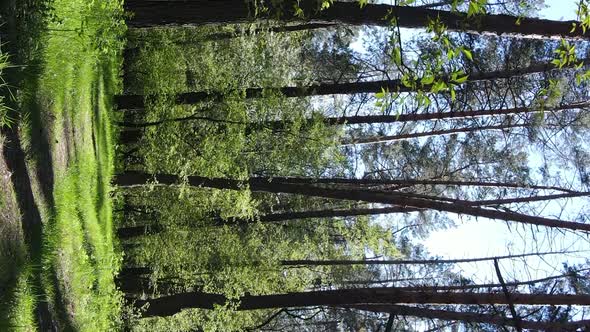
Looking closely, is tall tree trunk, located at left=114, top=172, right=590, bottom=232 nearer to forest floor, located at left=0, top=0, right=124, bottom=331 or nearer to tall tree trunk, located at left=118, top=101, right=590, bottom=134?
tall tree trunk, located at left=118, top=101, right=590, bottom=134

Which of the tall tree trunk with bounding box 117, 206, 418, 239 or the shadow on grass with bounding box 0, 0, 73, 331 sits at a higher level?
the shadow on grass with bounding box 0, 0, 73, 331

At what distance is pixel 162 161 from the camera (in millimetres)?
14656

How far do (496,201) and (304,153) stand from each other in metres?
4.83

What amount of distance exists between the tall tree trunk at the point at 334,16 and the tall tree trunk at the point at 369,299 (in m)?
3.40

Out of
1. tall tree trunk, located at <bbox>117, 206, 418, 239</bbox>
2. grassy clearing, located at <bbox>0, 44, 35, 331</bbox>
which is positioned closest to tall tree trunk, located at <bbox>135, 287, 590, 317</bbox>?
grassy clearing, located at <bbox>0, 44, 35, 331</bbox>

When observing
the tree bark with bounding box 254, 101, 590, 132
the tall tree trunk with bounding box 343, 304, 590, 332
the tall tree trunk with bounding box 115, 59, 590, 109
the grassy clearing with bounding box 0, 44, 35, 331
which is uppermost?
the tall tree trunk with bounding box 115, 59, 590, 109

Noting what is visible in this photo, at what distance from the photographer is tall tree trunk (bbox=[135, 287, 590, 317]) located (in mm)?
7035

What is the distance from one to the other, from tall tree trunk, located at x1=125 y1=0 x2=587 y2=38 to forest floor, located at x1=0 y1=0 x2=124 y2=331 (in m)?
0.74

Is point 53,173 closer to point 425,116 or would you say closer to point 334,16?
point 334,16

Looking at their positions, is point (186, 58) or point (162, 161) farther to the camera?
point (186, 58)

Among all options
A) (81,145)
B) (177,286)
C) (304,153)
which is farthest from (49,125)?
(177,286)

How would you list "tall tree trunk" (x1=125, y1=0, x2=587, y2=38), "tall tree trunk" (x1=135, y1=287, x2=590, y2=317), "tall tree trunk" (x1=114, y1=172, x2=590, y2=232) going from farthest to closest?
1. "tall tree trunk" (x1=114, y1=172, x2=590, y2=232)
2. "tall tree trunk" (x1=125, y1=0, x2=587, y2=38)
3. "tall tree trunk" (x1=135, y1=287, x2=590, y2=317)

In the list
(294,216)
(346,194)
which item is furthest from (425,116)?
(294,216)

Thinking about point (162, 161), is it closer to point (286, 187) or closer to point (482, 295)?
point (286, 187)
